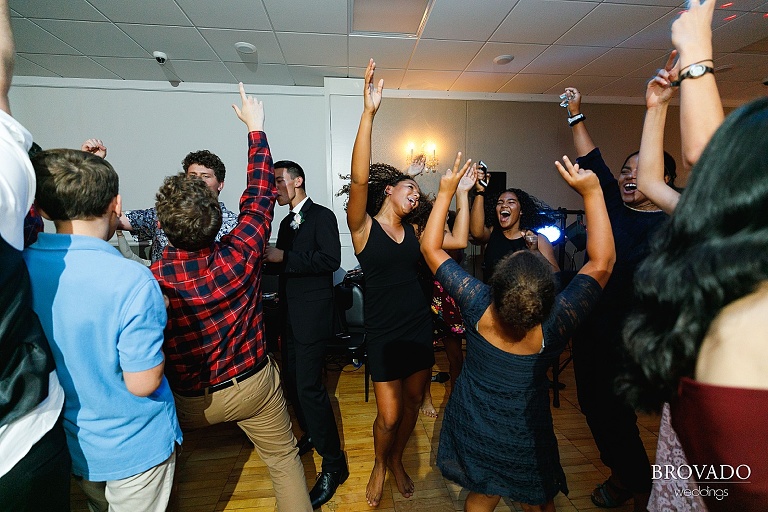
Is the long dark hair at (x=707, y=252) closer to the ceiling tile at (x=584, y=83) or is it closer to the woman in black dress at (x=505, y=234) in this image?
the woman in black dress at (x=505, y=234)

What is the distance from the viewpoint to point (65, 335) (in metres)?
0.90

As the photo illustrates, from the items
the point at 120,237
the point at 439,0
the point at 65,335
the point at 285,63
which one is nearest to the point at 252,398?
the point at 65,335

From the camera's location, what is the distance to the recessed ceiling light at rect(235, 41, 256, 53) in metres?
3.62

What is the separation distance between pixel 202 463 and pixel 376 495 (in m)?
1.26

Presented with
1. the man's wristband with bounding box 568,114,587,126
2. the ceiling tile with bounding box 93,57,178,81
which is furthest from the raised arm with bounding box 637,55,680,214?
the ceiling tile with bounding box 93,57,178,81

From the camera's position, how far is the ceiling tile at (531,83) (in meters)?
4.52

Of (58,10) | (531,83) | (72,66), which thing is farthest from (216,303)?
(531,83)

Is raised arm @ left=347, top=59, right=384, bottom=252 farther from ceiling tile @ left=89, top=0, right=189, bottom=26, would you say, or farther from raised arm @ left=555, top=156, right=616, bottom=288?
ceiling tile @ left=89, top=0, right=189, bottom=26

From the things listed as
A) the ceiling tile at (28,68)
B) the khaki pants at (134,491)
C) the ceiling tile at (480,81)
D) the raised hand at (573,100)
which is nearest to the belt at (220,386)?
the khaki pants at (134,491)

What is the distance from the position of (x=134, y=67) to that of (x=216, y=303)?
4664 millimetres

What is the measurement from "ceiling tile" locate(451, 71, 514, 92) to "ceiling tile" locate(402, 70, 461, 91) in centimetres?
12

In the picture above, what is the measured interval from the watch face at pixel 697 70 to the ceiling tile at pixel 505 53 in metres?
3.35

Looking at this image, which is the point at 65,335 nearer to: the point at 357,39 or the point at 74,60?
the point at 357,39

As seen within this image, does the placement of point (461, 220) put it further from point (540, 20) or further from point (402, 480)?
point (540, 20)
